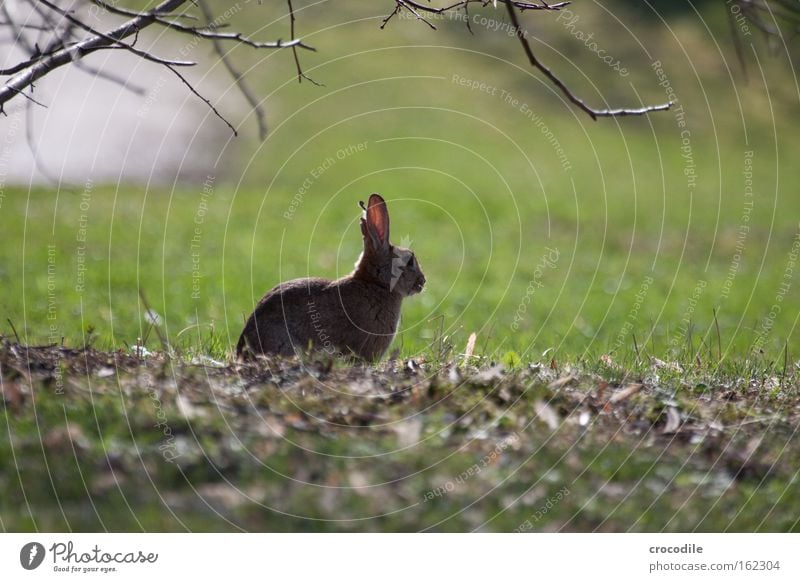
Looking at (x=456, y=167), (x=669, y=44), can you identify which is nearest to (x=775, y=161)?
(x=669, y=44)

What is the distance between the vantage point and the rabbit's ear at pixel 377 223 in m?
6.75

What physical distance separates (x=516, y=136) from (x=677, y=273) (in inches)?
447

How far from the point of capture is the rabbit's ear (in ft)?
22.1

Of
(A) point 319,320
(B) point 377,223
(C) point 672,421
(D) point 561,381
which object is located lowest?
(C) point 672,421

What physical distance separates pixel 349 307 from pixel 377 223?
628mm

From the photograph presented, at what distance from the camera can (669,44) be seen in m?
29.8

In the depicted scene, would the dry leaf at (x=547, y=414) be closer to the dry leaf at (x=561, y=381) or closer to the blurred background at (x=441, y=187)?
the dry leaf at (x=561, y=381)

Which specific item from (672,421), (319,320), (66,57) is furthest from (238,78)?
(672,421)

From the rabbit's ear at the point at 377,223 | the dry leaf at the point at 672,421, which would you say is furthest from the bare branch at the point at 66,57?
the dry leaf at the point at 672,421

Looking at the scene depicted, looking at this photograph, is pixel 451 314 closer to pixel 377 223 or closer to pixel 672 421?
pixel 377 223

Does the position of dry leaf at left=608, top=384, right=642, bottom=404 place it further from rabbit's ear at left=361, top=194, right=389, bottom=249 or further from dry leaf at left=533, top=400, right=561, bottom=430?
rabbit's ear at left=361, top=194, right=389, bottom=249

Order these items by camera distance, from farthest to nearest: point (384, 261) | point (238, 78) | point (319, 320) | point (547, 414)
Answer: point (384, 261) → point (319, 320) → point (238, 78) → point (547, 414)

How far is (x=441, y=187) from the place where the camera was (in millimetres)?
24047

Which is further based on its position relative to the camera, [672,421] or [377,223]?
[377,223]
